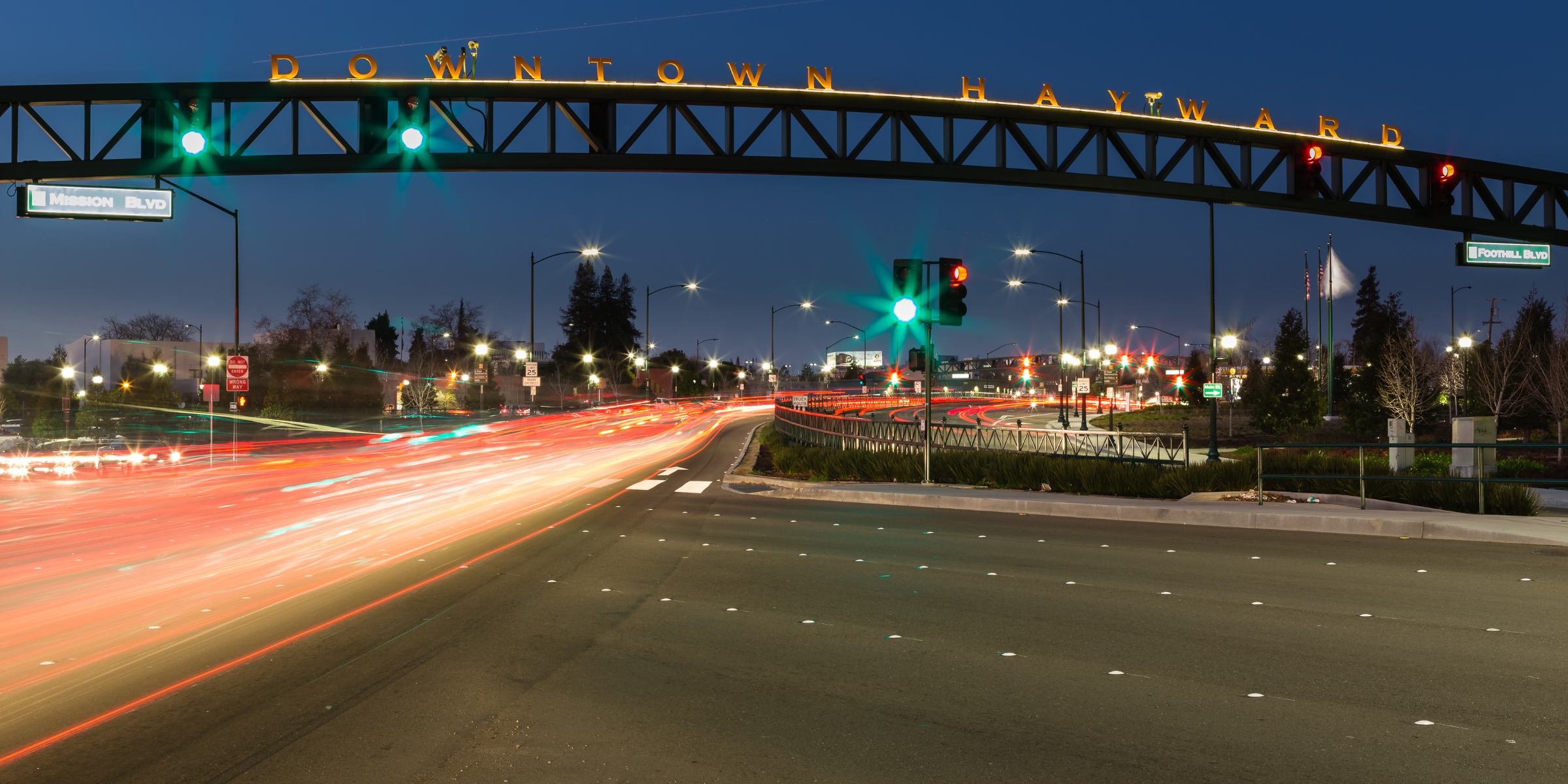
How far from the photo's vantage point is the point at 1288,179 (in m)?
21.5

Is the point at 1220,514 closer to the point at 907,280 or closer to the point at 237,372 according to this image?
the point at 907,280

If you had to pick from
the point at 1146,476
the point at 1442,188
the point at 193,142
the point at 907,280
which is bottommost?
the point at 1146,476

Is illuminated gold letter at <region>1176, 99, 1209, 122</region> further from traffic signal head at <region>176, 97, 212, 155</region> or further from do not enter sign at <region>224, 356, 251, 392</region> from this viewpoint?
do not enter sign at <region>224, 356, 251, 392</region>

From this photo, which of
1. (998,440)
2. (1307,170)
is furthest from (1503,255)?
(998,440)

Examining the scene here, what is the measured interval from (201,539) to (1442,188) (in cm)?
2561

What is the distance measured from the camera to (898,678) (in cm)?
638

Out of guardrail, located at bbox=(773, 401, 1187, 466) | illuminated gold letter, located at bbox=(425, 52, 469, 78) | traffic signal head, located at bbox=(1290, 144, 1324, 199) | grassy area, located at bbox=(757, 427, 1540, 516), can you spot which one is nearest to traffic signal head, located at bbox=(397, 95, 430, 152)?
illuminated gold letter, located at bbox=(425, 52, 469, 78)

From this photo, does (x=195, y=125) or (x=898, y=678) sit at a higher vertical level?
(x=195, y=125)

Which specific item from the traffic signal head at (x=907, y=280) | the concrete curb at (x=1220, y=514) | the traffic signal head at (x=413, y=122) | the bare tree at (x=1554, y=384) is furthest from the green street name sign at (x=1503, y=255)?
the traffic signal head at (x=413, y=122)

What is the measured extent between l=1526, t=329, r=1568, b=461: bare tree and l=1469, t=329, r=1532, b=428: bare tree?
603mm

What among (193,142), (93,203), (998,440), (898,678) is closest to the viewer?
(898,678)

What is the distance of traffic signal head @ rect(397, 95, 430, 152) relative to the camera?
1859 centimetres

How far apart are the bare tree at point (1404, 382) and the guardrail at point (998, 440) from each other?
1518 cm

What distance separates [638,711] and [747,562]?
5.36 m
